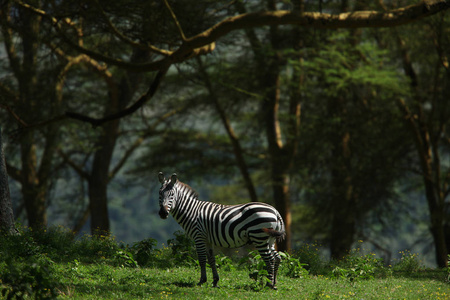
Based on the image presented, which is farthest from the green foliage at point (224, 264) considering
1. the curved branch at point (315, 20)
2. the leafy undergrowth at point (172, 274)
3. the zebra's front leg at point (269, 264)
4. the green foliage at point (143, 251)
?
the curved branch at point (315, 20)

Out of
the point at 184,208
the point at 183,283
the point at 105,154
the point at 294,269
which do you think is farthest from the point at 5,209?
the point at 105,154

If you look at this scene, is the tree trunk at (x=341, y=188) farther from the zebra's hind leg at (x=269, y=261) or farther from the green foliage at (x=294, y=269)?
the zebra's hind leg at (x=269, y=261)

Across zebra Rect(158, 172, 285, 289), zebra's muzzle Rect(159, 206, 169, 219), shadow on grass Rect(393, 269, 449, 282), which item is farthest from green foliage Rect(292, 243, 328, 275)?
zebra's muzzle Rect(159, 206, 169, 219)

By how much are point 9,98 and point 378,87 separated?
12.7 metres

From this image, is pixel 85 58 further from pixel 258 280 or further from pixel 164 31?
pixel 258 280

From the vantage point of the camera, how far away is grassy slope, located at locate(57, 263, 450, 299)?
873 cm

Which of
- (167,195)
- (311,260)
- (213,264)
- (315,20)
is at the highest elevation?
(315,20)

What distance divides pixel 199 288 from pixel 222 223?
1.15m

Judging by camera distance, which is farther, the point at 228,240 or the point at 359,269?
the point at 359,269

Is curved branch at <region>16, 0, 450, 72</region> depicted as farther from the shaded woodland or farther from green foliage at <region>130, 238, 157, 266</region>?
the shaded woodland

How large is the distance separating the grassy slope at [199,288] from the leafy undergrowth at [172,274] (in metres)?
0.01

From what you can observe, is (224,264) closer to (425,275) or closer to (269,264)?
(269,264)

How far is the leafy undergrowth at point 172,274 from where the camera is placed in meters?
8.60

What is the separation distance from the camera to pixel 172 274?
10.6 meters
